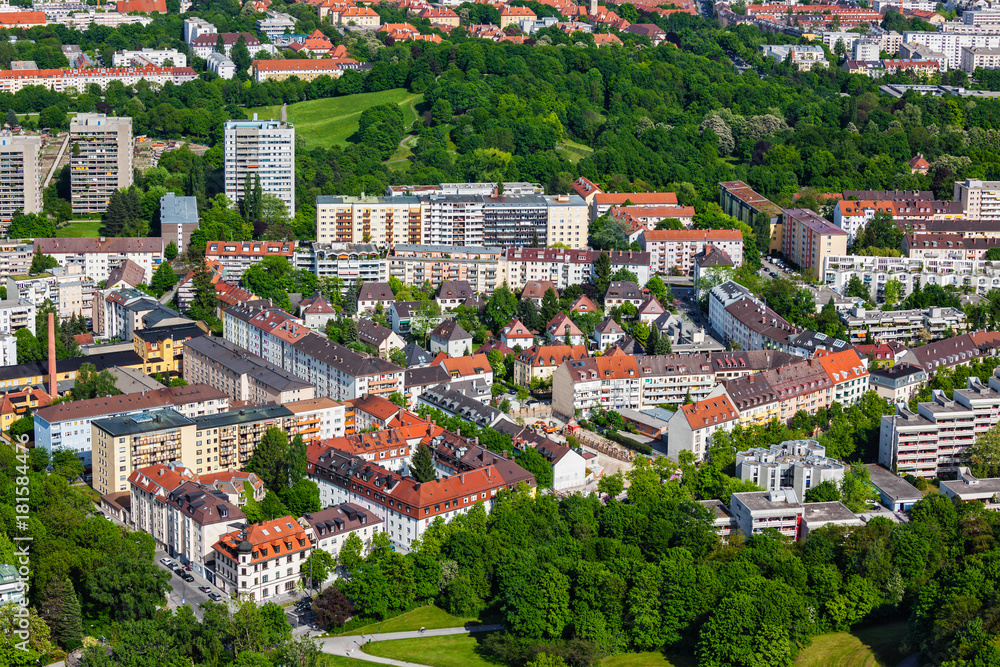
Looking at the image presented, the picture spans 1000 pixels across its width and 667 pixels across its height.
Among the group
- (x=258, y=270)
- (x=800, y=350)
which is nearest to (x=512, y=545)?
(x=800, y=350)

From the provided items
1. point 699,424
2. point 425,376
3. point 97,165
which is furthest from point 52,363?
point 97,165

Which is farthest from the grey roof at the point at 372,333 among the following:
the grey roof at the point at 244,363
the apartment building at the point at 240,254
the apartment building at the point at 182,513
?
the apartment building at the point at 182,513

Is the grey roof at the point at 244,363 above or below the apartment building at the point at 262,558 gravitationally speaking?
above

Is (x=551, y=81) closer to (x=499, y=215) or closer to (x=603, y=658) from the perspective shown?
(x=499, y=215)

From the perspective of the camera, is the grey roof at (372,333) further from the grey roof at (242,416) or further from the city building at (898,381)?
the city building at (898,381)

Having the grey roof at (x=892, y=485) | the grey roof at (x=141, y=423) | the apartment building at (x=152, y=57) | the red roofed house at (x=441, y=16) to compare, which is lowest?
the grey roof at (x=892, y=485)

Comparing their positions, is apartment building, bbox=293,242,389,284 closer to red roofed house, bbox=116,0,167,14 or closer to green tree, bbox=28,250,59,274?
green tree, bbox=28,250,59,274

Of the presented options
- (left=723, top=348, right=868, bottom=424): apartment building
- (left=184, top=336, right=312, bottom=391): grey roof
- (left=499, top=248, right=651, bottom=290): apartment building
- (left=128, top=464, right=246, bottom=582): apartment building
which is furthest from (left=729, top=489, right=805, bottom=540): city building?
(left=499, top=248, right=651, bottom=290): apartment building
